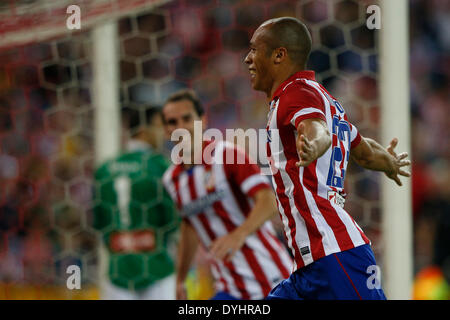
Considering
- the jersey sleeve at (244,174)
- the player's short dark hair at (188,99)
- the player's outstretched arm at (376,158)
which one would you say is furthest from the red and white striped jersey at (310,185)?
the player's short dark hair at (188,99)

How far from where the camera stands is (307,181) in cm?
221

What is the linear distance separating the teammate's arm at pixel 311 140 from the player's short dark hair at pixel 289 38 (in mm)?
354

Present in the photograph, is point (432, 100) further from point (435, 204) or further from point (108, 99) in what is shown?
point (108, 99)

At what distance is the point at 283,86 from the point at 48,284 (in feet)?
11.4

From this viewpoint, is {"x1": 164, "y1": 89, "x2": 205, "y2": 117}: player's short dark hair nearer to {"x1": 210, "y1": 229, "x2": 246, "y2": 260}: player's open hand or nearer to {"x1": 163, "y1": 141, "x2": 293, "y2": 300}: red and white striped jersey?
{"x1": 163, "y1": 141, "x2": 293, "y2": 300}: red and white striped jersey

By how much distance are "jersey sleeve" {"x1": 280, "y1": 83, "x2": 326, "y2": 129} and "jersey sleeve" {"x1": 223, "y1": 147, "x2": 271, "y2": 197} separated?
3.72ft

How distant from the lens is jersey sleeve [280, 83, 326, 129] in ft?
6.79

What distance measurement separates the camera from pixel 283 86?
2262 mm

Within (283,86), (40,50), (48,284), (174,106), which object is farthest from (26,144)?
(283,86)

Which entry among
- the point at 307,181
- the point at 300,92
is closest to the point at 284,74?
the point at 300,92

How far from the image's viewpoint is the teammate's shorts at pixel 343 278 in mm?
2168

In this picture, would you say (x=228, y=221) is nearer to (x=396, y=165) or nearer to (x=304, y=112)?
(x=396, y=165)

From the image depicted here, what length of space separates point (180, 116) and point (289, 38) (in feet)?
4.66
